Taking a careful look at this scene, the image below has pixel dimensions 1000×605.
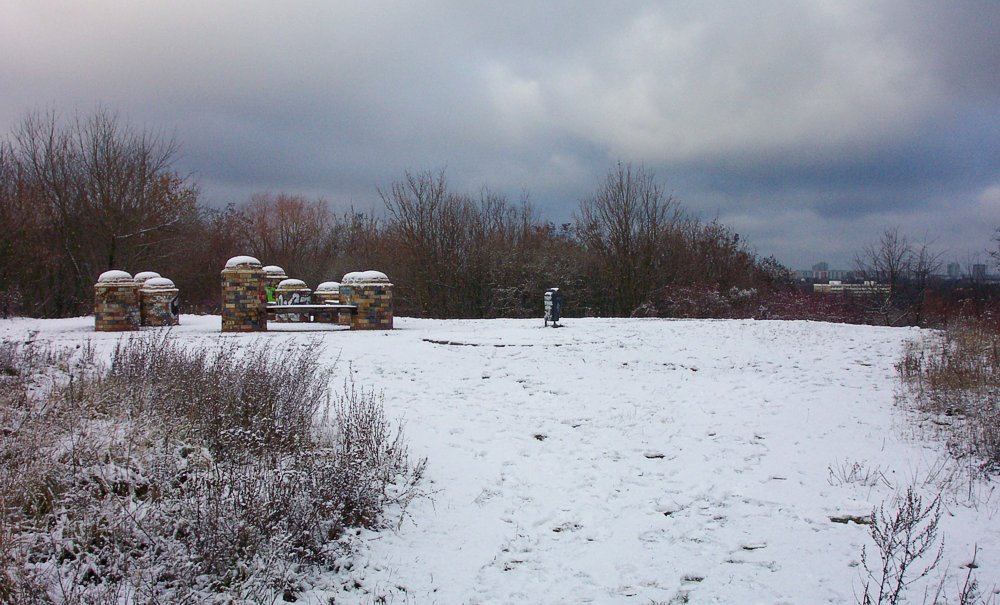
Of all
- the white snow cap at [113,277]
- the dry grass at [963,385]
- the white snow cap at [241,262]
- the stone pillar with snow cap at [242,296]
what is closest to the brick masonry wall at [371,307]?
the stone pillar with snow cap at [242,296]

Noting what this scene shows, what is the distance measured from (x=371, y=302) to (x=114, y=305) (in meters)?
5.71

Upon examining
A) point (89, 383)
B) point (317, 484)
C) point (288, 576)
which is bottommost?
point (288, 576)

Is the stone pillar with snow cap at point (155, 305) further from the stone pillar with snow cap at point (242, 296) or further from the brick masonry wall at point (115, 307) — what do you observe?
the stone pillar with snow cap at point (242, 296)

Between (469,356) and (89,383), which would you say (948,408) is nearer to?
(469,356)

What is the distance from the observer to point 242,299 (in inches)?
535

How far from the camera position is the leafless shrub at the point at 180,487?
3.54 metres

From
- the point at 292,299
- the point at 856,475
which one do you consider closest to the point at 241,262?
the point at 292,299

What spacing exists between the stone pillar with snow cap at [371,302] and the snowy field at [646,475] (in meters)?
3.21

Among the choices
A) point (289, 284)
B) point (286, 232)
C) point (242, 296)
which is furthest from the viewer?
point (286, 232)

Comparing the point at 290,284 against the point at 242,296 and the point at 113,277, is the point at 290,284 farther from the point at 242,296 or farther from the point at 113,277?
the point at 242,296

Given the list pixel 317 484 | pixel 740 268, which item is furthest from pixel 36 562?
pixel 740 268

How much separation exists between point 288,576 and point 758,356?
936 cm

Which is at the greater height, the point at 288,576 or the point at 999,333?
the point at 999,333

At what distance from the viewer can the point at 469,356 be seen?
1091 cm
